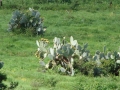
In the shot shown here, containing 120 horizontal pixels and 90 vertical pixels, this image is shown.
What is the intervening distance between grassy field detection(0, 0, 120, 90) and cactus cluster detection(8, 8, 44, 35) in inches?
18.3

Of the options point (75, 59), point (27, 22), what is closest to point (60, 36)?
point (27, 22)

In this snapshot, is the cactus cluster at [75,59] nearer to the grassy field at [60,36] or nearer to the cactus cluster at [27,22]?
the grassy field at [60,36]

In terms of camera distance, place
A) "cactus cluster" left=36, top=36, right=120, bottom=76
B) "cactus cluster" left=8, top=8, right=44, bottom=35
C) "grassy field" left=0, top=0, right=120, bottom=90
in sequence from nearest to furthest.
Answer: "grassy field" left=0, top=0, right=120, bottom=90 → "cactus cluster" left=36, top=36, right=120, bottom=76 → "cactus cluster" left=8, top=8, right=44, bottom=35

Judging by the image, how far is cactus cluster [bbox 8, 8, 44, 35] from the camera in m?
21.0

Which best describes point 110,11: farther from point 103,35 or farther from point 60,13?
point 103,35

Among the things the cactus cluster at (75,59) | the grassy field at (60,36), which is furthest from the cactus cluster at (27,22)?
the cactus cluster at (75,59)

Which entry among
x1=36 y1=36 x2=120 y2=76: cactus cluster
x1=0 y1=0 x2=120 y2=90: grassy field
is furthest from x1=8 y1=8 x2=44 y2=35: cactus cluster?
x1=36 y1=36 x2=120 y2=76: cactus cluster

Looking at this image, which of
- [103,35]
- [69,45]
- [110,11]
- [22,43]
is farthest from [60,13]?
[69,45]

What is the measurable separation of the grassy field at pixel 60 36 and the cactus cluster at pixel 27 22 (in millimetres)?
465

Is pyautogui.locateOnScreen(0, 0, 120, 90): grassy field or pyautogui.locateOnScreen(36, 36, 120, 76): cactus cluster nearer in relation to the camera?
pyautogui.locateOnScreen(0, 0, 120, 90): grassy field

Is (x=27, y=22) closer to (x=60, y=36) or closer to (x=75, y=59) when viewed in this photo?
(x=60, y=36)

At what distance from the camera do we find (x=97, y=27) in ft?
80.8

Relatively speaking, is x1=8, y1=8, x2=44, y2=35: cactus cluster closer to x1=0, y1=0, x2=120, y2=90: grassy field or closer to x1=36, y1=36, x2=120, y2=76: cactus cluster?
x1=0, y1=0, x2=120, y2=90: grassy field

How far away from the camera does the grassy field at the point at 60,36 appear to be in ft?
38.8
